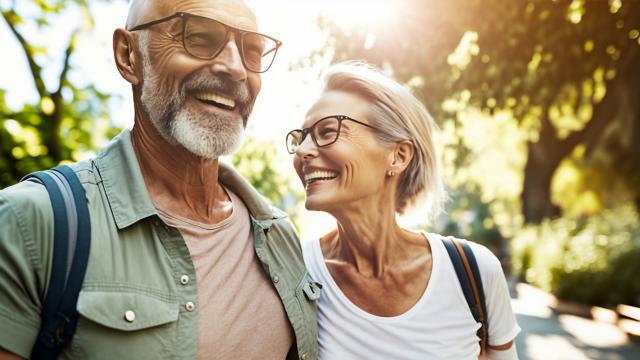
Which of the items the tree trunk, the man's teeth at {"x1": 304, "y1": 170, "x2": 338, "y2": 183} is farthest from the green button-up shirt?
the tree trunk

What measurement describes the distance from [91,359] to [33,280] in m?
0.29

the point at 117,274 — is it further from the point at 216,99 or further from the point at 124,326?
the point at 216,99

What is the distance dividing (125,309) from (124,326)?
0.05m

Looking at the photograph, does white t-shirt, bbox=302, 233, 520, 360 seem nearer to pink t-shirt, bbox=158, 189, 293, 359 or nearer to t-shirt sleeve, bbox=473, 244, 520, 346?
t-shirt sleeve, bbox=473, 244, 520, 346

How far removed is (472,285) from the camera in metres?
2.76

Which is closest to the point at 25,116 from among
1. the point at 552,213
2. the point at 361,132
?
the point at 361,132

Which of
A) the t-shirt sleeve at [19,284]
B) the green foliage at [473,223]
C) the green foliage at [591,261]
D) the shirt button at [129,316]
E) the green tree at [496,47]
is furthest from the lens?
the green foliage at [473,223]

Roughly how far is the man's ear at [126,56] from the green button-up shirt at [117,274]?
243 millimetres

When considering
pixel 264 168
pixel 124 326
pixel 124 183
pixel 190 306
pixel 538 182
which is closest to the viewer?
pixel 124 326

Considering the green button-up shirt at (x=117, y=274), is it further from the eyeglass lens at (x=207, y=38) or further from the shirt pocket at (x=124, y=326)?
the eyeglass lens at (x=207, y=38)

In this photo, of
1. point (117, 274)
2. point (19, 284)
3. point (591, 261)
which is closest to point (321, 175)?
point (117, 274)

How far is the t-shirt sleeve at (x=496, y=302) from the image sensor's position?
2779 mm

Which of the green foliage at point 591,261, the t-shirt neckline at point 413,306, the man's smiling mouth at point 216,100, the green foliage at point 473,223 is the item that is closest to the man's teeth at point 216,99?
the man's smiling mouth at point 216,100

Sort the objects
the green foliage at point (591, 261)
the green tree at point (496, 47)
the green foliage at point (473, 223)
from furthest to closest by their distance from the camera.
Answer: the green foliage at point (473, 223), the green foliage at point (591, 261), the green tree at point (496, 47)
